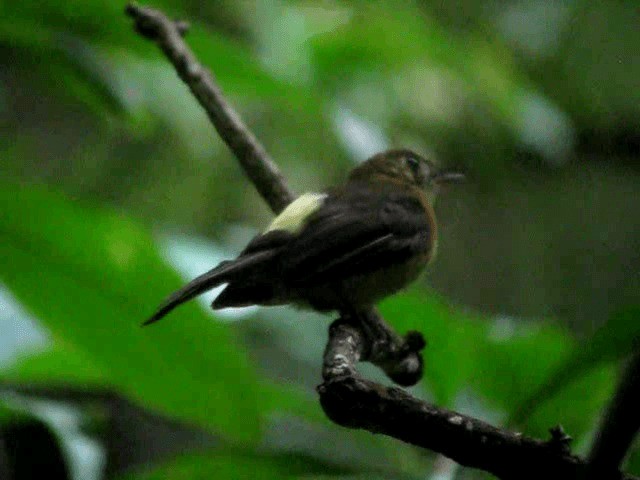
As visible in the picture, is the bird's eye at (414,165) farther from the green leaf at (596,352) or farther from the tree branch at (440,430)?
the tree branch at (440,430)

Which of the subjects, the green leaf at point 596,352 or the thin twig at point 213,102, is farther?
the thin twig at point 213,102

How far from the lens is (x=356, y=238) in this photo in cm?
334

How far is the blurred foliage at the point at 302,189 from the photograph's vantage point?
2.58 m

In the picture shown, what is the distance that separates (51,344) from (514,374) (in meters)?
1.12

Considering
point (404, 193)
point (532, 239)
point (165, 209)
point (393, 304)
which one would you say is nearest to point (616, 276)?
point (532, 239)

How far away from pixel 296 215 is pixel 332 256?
0.51ft

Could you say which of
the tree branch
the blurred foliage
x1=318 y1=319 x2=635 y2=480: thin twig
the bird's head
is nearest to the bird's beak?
the bird's head

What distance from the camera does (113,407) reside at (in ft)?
13.5

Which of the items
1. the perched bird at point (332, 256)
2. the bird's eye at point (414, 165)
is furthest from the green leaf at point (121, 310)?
the bird's eye at point (414, 165)

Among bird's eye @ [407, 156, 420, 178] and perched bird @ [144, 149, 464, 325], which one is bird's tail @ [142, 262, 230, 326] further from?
bird's eye @ [407, 156, 420, 178]

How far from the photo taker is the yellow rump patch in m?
3.21

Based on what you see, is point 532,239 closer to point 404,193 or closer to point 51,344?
point 404,193

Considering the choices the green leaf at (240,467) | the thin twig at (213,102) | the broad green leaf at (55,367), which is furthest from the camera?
the thin twig at (213,102)

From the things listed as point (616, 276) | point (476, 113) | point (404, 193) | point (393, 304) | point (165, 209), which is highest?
point (476, 113)
